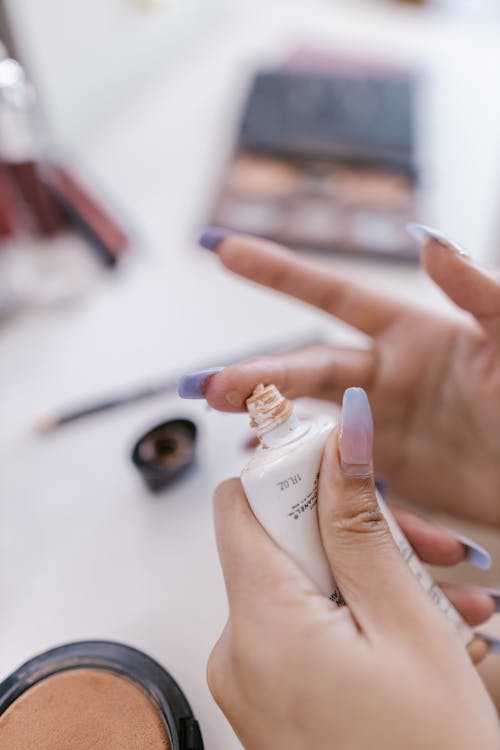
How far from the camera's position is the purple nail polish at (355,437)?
1.19 feet

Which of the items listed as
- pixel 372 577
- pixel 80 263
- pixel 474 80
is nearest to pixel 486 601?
pixel 372 577

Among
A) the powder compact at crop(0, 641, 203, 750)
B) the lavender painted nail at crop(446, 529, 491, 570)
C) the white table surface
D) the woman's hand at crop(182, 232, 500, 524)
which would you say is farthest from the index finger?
the powder compact at crop(0, 641, 203, 750)

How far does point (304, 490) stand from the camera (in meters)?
0.37

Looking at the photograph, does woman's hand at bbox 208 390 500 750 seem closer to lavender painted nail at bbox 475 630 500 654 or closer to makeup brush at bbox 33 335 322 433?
lavender painted nail at bbox 475 630 500 654

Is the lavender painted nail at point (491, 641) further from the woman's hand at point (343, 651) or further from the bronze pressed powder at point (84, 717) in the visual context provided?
the bronze pressed powder at point (84, 717)

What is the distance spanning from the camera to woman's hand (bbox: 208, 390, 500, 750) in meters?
0.32

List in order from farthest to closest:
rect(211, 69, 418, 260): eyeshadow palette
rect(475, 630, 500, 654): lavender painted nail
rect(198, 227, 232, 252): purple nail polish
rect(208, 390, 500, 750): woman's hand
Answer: rect(211, 69, 418, 260): eyeshadow palette → rect(198, 227, 232, 252): purple nail polish → rect(475, 630, 500, 654): lavender painted nail → rect(208, 390, 500, 750): woman's hand

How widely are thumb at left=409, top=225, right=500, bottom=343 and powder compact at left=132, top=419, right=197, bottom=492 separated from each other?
24cm

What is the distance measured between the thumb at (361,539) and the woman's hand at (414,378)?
0.17m

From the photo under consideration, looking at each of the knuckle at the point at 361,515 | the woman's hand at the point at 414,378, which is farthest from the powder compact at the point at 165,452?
the knuckle at the point at 361,515

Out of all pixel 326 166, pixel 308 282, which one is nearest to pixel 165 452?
pixel 308 282

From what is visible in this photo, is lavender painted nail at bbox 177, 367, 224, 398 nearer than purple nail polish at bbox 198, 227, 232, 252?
Yes

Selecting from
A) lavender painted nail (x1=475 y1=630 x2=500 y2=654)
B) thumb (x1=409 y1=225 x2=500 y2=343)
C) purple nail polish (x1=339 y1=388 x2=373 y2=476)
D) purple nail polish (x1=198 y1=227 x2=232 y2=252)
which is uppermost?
purple nail polish (x1=198 y1=227 x2=232 y2=252)

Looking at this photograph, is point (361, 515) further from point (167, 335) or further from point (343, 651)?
point (167, 335)
